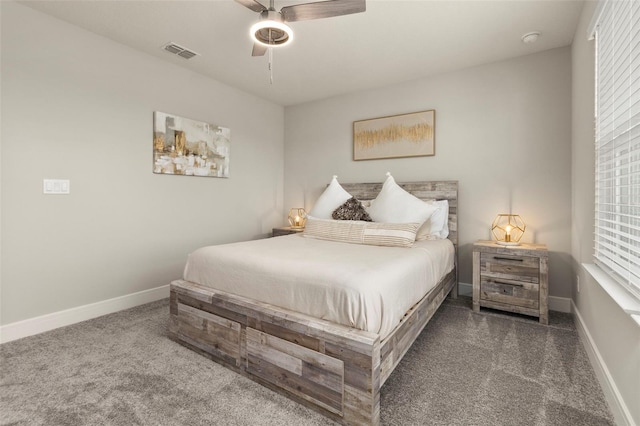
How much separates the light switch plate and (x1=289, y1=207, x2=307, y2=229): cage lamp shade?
269 cm

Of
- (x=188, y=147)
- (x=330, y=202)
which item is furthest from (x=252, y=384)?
(x=188, y=147)

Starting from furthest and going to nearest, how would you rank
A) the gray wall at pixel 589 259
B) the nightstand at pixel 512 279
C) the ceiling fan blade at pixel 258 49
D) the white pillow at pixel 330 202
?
the white pillow at pixel 330 202 → the nightstand at pixel 512 279 → the ceiling fan blade at pixel 258 49 → the gray wall at pixel 589 259

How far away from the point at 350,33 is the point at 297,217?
2.60m

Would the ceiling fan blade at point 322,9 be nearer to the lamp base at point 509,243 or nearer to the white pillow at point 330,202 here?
the white pillow at point 330,202

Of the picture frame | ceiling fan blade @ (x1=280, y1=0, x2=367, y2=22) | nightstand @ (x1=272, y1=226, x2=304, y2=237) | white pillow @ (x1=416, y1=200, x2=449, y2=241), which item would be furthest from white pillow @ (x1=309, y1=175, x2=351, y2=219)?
ceiling fan blade @ (x1=280, y1=0, x2=367, y2=22)

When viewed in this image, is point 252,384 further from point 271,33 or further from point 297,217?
point 297,217

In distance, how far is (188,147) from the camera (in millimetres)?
3648

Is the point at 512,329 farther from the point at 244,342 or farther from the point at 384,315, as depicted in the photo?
the point at 244,342

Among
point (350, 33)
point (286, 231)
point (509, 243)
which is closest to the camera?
point (350, 33)

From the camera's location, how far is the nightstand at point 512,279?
274 cm

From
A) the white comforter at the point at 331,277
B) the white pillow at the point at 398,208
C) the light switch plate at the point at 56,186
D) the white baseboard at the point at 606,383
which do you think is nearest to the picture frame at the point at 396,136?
the white pillow at the point at 398,208

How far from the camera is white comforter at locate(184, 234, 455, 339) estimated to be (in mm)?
1604

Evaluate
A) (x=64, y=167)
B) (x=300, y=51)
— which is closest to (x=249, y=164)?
(x=300, y=51)

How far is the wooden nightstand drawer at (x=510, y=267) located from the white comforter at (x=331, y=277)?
591 millimetres
